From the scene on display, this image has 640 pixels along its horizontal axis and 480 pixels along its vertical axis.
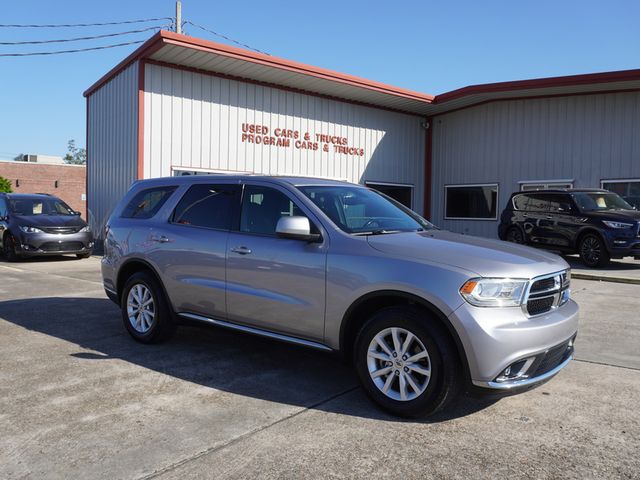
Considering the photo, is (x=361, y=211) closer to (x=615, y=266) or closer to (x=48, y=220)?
(x=615, y=266)

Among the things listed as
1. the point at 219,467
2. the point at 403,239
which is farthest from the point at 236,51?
the point at 219,467

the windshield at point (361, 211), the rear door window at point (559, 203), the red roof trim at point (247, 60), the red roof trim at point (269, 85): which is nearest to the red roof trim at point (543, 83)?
the red roof trim at point (247, 60)

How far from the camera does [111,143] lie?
16578 mm

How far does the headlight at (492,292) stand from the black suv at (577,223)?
976 cm

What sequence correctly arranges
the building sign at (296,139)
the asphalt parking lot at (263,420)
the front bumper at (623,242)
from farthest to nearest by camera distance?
the building sign at (296,139), the front bumper at (623,242), the asphalt parking lot at (263,420)

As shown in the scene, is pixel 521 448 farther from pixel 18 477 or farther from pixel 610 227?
pixel 610 227

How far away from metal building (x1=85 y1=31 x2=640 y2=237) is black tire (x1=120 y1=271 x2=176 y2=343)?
30.8 feet

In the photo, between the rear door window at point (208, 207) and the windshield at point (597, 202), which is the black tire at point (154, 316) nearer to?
the rear door window at point (208, 207)

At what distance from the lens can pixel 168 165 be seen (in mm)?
15180

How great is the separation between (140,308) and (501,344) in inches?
147

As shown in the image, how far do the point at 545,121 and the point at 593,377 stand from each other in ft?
50.0

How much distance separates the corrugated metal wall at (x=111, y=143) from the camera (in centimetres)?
1506

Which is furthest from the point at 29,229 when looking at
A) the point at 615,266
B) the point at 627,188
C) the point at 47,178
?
the point at 47,178

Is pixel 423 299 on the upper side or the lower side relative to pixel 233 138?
lower
